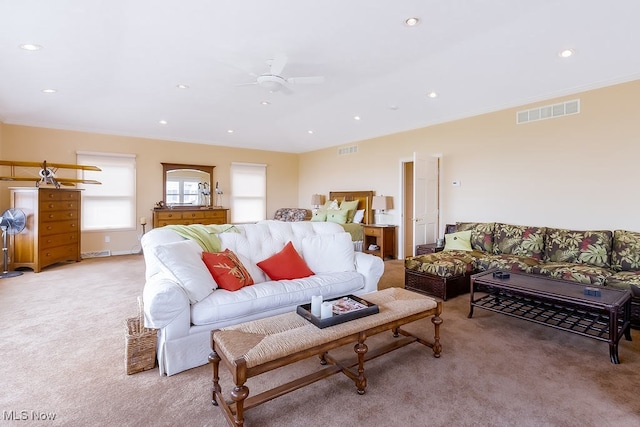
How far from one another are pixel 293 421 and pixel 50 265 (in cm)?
608

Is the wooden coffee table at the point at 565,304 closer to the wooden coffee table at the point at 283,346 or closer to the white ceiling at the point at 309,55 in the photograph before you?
the wooden coffee table at the point at 283,346

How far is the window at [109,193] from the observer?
643 centimetres

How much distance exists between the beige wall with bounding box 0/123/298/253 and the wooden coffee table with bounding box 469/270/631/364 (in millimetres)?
6393

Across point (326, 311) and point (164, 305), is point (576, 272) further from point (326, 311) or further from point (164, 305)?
point (164, 305)

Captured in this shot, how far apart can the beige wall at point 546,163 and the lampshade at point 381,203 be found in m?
0.22

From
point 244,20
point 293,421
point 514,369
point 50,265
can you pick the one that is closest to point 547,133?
point 514,369

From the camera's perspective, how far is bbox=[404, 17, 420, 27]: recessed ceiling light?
2693 millimetres

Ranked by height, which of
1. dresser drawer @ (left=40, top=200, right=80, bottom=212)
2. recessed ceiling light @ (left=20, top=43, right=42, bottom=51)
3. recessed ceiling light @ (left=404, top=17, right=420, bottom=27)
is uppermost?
recessed ceiling light @ (left=404, top=17, right=420, bottom=27)

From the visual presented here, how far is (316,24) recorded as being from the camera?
9.06 ft

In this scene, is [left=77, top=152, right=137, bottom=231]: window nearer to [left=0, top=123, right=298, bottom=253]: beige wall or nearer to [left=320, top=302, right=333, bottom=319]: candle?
[left=0, top=123, right=298, bottom=253]: beige wall

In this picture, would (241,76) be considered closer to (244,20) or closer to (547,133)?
(244,20)

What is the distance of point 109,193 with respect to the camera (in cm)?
662

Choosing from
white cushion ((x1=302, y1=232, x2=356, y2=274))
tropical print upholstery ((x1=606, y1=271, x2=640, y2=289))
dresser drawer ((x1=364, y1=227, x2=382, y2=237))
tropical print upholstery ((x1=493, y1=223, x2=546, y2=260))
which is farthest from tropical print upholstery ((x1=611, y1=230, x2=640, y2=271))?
dresser drawer ((x1=364, y1=227, x2=382, y2=237))

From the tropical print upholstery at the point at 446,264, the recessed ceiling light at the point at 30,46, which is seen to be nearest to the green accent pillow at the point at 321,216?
the tropical print upholstery at the point at 446,264
